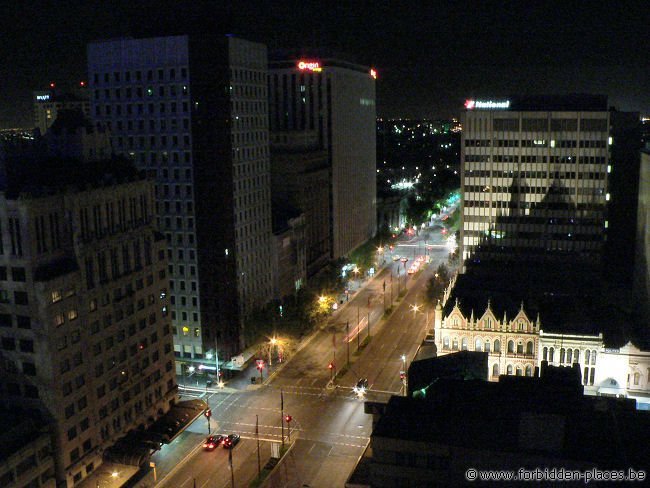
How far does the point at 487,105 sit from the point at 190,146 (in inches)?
2981

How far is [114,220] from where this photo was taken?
305 feet

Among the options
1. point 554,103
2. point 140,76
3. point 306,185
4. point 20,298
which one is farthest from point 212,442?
point 554,103

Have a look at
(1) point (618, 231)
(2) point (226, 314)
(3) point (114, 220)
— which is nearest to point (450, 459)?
(3) point (114, 220)

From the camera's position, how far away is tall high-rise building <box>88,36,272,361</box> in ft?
399

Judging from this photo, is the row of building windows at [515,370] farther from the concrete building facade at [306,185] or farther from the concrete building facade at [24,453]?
the concrete building facade at [24,453]

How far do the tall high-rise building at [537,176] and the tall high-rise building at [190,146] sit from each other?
60865 mm

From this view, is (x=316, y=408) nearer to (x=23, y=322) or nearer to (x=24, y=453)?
(x=24, y=453)

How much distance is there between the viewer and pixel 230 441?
94.6 meters

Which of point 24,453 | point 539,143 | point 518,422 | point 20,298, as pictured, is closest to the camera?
point 518,422

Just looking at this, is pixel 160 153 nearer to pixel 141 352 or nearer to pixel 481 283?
pixel 141 352

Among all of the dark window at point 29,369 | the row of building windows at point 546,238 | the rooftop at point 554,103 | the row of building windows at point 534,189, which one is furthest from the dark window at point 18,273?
the rooftop at point 554,103

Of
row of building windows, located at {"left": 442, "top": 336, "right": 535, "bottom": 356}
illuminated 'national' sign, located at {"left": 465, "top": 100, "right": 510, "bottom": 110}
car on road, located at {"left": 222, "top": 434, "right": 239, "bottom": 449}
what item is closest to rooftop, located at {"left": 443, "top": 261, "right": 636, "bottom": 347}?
row of building windows, located at {"left": 442, "top": 336, "right": 535, "bottom": 356}

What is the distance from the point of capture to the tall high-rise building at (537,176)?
155 m

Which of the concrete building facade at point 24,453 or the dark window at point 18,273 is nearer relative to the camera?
the concrete building facade at point 24,453
